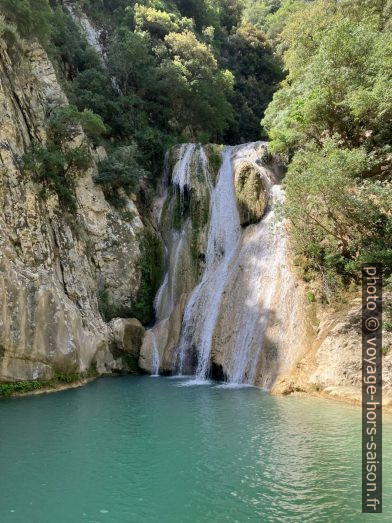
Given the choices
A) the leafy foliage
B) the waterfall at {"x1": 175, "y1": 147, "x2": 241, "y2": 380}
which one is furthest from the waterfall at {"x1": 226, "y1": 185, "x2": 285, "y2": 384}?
the leafy foliage

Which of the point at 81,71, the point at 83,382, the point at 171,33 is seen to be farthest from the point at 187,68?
the point at 83,382

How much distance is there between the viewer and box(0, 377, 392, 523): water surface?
5965mm

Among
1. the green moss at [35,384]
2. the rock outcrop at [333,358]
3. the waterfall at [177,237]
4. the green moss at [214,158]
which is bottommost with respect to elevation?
the green moss at [35,384]

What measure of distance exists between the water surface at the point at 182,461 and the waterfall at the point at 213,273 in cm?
567

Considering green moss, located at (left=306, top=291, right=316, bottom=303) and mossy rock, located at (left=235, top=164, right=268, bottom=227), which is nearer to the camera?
green moss, located at (left=306, top=291, right=316, bottom=303)

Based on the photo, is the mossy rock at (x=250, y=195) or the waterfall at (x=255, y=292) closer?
the waterfall at (x=255, y=292)

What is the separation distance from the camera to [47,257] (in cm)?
1644

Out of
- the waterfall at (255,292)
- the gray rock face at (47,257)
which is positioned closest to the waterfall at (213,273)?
the waterfall at (255,292)

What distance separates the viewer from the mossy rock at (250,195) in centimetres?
2145

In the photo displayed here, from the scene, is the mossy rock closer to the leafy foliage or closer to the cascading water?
the cascading water

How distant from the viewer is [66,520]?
18.5 feet

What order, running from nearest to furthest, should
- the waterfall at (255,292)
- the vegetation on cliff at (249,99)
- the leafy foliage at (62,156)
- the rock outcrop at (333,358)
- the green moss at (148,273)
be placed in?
the rock outcrop at (333,358) → the vegetation on cliff at (249,99) → the waterfall at (255,292) → the leafy foliage at (62,156) → the green moss at (148,273)

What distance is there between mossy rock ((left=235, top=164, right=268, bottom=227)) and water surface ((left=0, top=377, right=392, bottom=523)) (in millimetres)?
10992

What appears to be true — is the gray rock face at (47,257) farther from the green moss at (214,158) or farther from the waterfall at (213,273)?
the green moss at (214,158)
